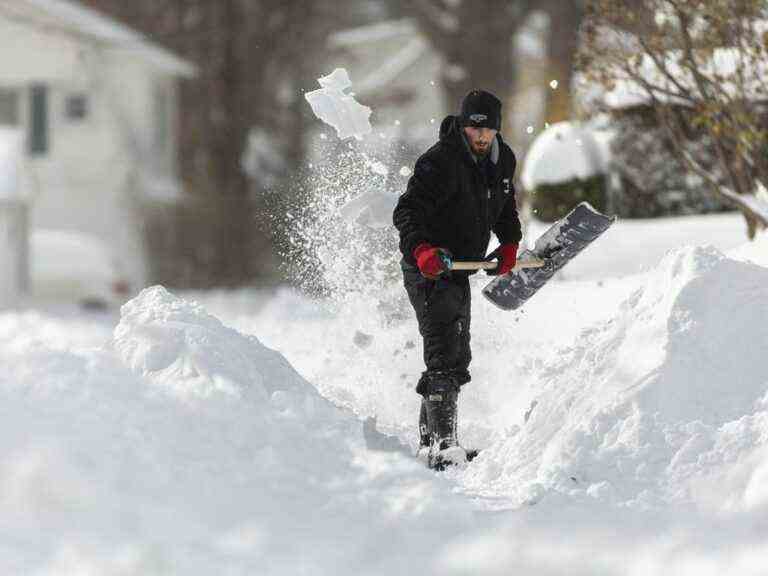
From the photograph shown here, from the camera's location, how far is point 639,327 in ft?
23.1

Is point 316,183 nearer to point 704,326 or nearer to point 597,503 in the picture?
point 704,326

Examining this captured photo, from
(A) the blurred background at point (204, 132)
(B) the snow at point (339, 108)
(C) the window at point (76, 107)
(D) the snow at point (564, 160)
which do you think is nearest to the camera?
(B) the snow at point (339, 108)

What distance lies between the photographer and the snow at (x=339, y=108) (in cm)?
973

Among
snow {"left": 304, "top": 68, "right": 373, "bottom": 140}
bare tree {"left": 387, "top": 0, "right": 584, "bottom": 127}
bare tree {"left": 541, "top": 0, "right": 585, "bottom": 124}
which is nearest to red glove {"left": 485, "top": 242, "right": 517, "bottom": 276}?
snow {"left": 304, "top": 68, "right": 373, "bottom": 140}

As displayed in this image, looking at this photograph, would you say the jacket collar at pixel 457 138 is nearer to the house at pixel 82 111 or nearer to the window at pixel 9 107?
the house at pixel 82 111

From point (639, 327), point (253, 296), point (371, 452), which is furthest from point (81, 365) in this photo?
point (253, 296)

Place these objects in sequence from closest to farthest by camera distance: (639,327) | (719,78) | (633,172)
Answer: (639,327) → (719,78) → (633,172)

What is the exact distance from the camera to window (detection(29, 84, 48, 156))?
100 feet

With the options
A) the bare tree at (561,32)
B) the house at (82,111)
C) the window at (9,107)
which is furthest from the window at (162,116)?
the bare tree at (561,32)

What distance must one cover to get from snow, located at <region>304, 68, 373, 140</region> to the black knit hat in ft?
8.64

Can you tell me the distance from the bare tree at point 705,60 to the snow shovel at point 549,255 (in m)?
3.26

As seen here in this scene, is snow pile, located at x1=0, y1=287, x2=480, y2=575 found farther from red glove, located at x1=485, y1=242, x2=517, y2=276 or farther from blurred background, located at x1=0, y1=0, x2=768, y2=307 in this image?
blurred background, located at x1=0, y1=0, x2=768, y2=307

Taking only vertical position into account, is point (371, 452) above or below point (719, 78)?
below

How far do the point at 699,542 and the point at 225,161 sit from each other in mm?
26654
